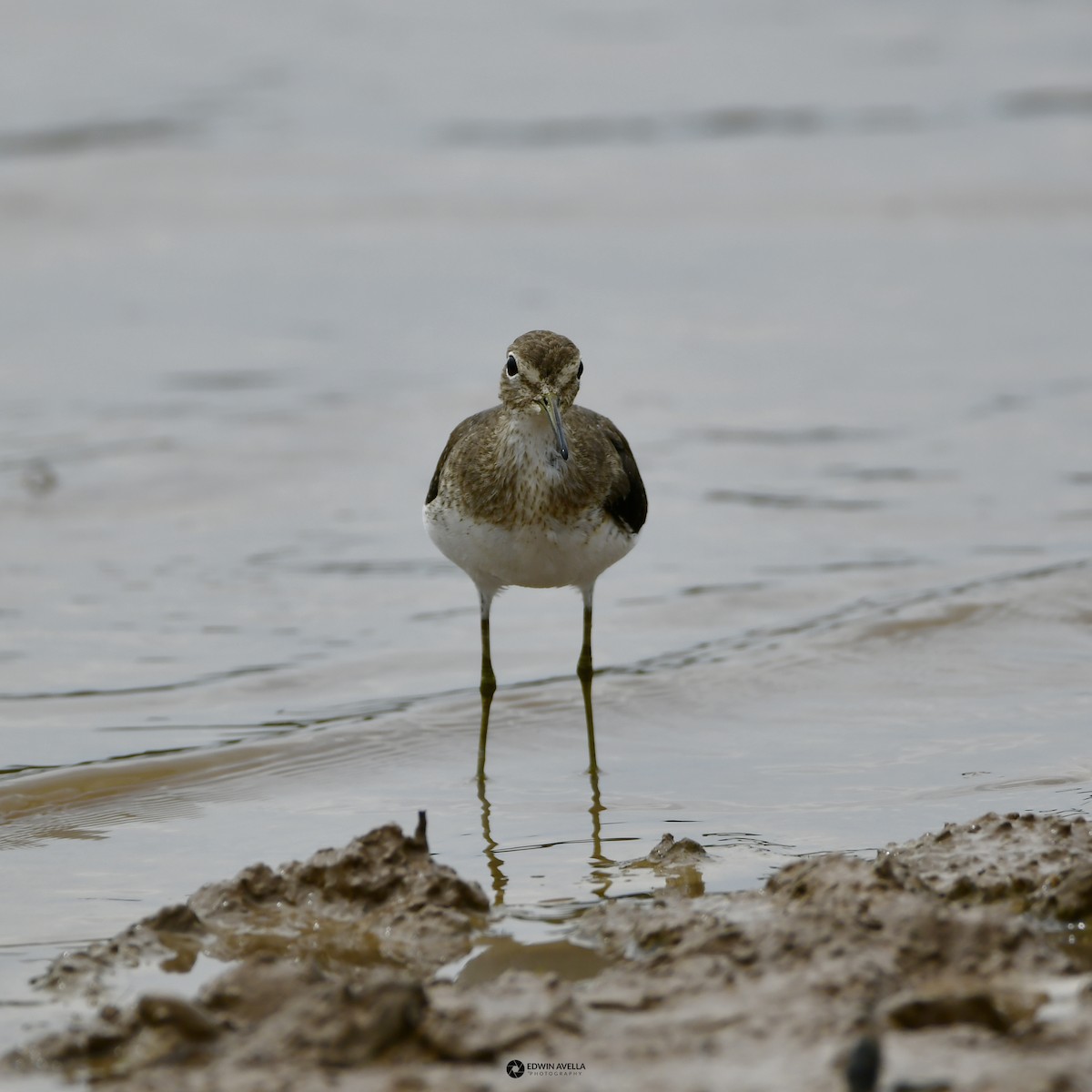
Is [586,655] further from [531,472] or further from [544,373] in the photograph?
[544,373]

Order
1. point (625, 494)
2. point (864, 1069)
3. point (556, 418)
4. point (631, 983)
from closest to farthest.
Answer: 1. point (864, 1069)
2. point (631, 983)
3. point (556, 418)
4. point (625, 494)

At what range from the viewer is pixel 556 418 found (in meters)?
7.06

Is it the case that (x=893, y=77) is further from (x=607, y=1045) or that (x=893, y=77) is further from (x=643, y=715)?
(x=607, y=1045)

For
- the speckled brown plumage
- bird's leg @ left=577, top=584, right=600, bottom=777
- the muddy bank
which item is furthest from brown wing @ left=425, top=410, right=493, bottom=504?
the muddy bank

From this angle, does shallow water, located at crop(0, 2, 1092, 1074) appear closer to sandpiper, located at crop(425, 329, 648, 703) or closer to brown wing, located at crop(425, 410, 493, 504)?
sandpiper, located at crop(425, 329, 648, 703)

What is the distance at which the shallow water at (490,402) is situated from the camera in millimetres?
7285

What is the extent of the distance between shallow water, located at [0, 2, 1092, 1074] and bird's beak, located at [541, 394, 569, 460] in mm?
1566

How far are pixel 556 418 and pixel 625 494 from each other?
2.30 feet

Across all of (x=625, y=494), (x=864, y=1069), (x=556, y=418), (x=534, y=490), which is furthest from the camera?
(x=625, y=494)

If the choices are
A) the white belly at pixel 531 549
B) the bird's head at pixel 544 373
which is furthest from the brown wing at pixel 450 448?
the bird's head at pixel 544 373

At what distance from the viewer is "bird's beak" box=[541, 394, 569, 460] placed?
276 inches

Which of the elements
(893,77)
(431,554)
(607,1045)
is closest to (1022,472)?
(431,554)

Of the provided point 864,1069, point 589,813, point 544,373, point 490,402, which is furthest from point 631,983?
point 490,402

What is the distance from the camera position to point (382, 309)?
688 inches
